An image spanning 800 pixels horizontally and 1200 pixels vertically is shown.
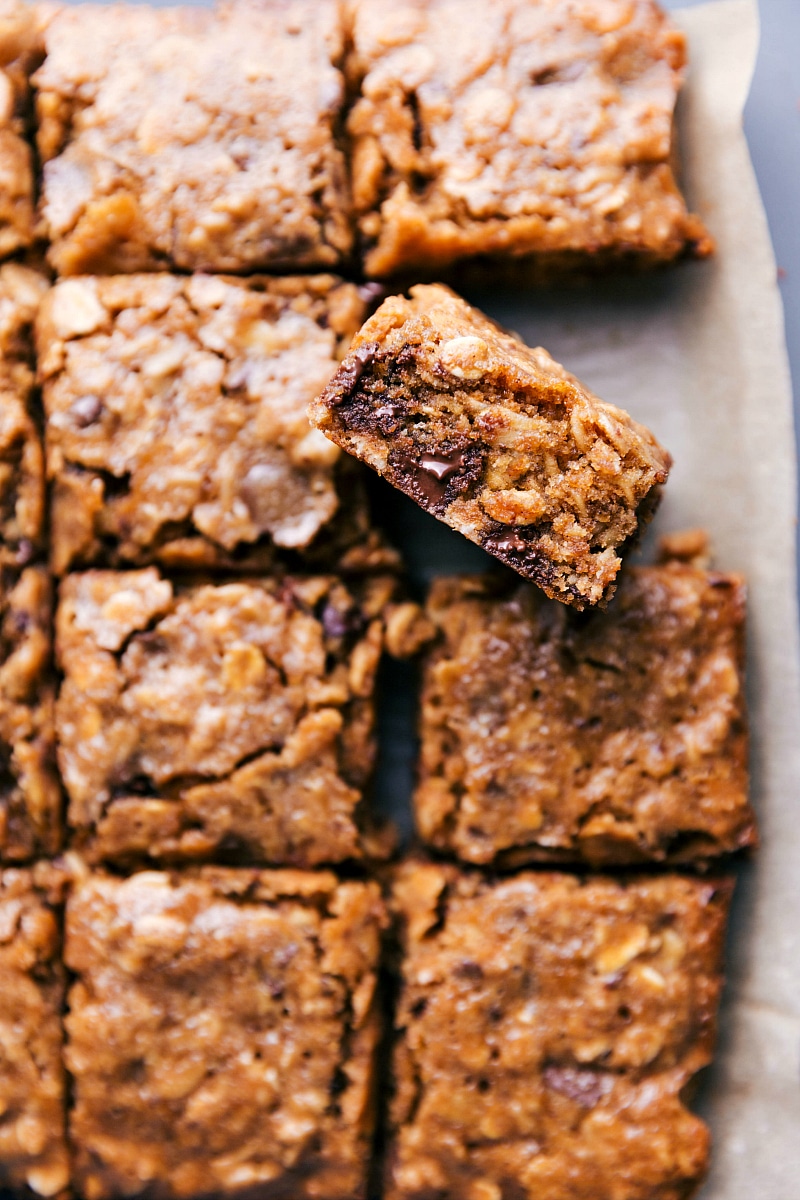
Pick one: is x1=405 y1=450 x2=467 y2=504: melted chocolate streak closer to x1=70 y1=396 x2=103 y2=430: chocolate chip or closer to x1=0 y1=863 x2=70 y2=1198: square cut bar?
x1=70 y1=396 x2=103 y2=430: chocolate chip

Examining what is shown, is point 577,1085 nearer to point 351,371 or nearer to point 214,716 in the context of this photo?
point 214,716

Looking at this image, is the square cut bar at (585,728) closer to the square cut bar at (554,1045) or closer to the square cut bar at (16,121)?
the square cut bar at (554,1045)

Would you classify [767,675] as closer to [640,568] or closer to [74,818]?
[640,568]

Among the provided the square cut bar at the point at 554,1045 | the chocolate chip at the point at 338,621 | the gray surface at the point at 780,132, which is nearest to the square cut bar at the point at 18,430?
the chocolate chip at the point at 338,621

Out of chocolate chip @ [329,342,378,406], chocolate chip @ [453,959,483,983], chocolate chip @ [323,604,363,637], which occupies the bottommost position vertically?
chocolate chip @ [453,959,483,983]

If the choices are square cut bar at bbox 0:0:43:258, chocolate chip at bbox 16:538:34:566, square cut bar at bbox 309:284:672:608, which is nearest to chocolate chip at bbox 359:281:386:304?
square cut bar at bbox 309:284:672:608
